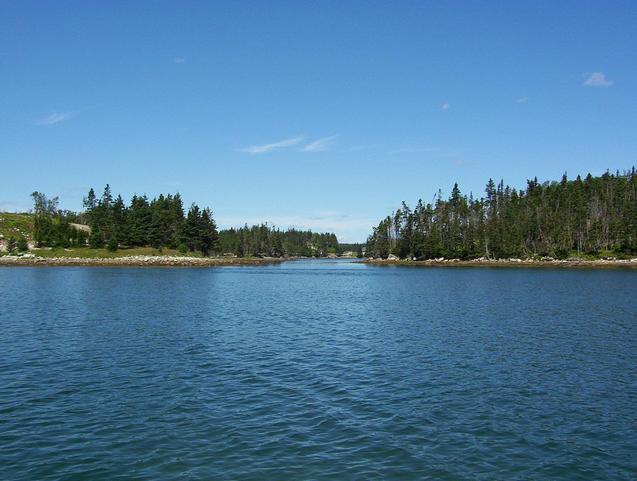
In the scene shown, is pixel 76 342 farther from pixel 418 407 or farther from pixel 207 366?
pixel 418 407

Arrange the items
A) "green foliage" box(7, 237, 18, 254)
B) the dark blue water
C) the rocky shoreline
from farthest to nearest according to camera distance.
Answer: "green foliage" box(7, 237, 18, 254)
the rocky shoreline
the dark blue water

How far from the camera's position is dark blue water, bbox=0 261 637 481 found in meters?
Answer: 16.0

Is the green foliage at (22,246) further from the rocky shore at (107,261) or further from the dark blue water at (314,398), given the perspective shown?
the dark blue water at (314,398)

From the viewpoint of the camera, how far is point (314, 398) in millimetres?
22750

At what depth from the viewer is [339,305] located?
6341 centimetres

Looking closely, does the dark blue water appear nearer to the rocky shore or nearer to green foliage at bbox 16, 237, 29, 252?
the rocky shore

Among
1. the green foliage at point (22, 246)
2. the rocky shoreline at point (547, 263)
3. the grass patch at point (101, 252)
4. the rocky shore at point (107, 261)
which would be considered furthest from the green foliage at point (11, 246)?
the rocky shoreline at point (547, 263)

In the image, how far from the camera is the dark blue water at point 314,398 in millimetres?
16000

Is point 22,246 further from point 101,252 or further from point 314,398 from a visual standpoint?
point 314,398

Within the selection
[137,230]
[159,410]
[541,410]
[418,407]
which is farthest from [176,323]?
[137,230]

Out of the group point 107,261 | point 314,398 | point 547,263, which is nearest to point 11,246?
point 107,261

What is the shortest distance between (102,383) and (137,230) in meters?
167

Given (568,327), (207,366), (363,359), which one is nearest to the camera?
(207,366)

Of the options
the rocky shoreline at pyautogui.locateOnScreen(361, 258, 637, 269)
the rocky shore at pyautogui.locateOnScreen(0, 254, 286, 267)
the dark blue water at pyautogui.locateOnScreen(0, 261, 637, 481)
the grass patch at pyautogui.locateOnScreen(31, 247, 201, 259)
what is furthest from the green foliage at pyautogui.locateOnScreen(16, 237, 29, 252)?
the rocky shoreline at pyautogui.locateOnScreen(361, 258, 637, 269)
